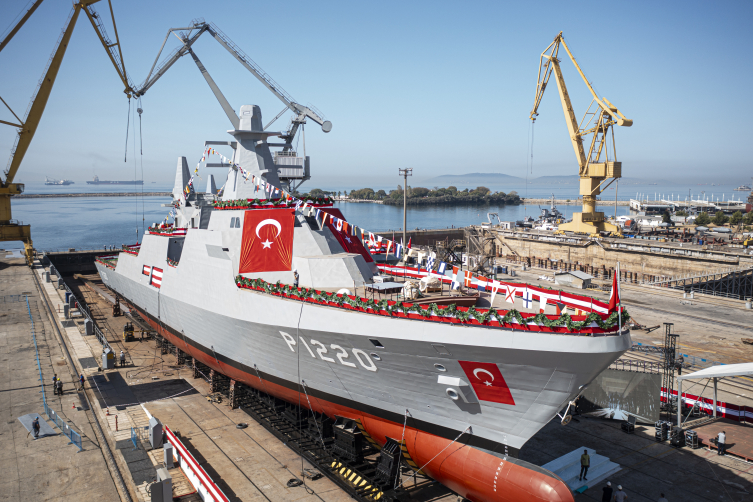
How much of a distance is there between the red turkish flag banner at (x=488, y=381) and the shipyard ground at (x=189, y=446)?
10.0ft

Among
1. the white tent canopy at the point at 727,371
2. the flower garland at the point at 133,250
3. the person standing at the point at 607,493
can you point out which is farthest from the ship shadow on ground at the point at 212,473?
the flower garland at the point at 133,250

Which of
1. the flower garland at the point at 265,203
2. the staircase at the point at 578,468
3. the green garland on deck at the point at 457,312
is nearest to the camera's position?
the green garland on deck at the point at 457,312

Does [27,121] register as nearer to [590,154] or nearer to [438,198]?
[590,154]

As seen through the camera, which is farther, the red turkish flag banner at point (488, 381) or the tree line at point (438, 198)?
the tree line at point (438, 198)

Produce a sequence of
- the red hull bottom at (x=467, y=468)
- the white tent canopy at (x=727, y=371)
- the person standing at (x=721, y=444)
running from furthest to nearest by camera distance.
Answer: the person standing at (x=721, y=444) → the white tent canopy at (x=727, y=371) → the red hull bottom at (x=467, y=468)

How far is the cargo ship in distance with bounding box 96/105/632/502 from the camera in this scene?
346 inches

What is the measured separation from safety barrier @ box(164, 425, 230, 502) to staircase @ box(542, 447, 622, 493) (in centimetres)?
751

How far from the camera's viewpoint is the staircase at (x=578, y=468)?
1095cm

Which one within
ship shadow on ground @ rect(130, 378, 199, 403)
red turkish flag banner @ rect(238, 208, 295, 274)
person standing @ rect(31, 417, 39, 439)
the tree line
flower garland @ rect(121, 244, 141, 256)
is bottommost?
ship shadow on ground @ rect(130, 378, 199, 403)

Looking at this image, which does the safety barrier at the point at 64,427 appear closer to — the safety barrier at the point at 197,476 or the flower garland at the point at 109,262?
the safety barrier at the point at 197,476

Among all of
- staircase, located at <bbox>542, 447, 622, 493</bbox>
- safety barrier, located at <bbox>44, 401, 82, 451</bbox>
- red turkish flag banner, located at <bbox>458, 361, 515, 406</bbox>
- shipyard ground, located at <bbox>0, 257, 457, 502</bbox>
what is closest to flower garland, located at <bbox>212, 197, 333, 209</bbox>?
shipyard ground, located at <bbox>0, 257, 457, 502</bbox>

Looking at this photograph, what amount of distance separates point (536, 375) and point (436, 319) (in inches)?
84.4

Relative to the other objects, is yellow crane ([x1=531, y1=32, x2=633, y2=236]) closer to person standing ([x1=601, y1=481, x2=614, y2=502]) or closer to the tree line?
person standing ([x1=601, y1=481, x2=614, y2=502])

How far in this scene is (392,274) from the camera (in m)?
15.5
